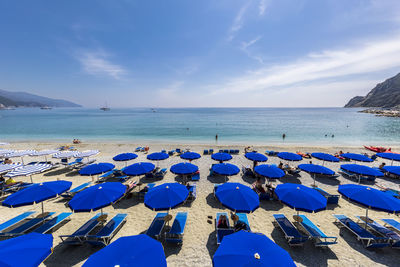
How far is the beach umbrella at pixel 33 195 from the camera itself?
6.17 metres

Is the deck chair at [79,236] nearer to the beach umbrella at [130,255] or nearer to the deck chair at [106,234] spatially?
the deck chair at [106,234]

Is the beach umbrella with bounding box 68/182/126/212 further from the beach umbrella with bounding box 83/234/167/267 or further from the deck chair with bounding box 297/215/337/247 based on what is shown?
the deck chair with bounding box 297/215/337/247

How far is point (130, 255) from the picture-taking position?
11.9ft

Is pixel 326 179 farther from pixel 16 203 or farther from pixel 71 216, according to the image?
pixel 16 203

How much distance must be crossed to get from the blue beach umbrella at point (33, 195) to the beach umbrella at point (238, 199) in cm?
733

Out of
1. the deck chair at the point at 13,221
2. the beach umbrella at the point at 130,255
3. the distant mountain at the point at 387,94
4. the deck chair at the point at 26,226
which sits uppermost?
the distant mountain at the point at 387,94

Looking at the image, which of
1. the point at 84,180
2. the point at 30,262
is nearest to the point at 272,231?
the point at 30,262

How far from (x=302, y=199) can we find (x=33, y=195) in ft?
Result: 36.6

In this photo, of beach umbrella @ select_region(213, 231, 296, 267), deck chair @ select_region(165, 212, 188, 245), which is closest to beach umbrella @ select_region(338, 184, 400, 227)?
beach umbrella @ select_region(213, 231, 296, 267)

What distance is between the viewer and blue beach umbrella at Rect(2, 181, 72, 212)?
6.17 m

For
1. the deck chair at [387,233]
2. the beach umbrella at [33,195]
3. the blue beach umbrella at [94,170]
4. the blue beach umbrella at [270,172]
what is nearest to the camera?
the deck chair at [387,233]

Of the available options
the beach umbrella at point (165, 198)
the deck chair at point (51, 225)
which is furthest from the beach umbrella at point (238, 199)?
the deck chair at point (51, 225)

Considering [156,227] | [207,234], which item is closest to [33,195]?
[156,227]

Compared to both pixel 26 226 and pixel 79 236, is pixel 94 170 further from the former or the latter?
pixel 79 236
